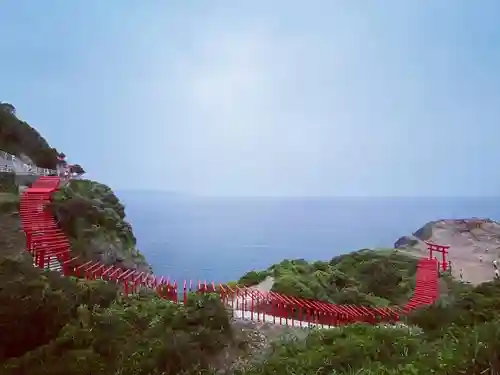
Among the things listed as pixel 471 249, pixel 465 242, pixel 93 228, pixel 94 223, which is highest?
pixel 94 223

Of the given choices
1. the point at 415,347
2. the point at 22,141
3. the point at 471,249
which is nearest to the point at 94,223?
the point at 415,347

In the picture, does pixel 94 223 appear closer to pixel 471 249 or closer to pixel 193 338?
pixel 193 338

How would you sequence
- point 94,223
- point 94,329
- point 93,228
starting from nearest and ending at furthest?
1. point 94,329
2. point 93,228
3. point 94,223

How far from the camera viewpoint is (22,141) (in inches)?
1073

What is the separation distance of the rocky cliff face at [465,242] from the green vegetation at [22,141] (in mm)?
24336

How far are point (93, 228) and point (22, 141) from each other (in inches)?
583

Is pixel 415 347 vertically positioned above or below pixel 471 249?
above

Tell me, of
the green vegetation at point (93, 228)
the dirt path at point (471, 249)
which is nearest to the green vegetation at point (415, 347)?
the green vegetation at point (93, 228)

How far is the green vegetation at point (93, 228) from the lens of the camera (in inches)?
613

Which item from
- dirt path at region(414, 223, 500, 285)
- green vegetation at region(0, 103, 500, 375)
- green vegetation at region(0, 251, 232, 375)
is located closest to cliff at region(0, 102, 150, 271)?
green vegetation at region(0, 103, 500, 375)

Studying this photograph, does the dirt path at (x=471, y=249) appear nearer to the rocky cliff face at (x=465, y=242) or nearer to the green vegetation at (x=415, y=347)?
the rocky cliff face at (x=465, y=242)

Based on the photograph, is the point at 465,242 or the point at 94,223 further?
the point at 465,242

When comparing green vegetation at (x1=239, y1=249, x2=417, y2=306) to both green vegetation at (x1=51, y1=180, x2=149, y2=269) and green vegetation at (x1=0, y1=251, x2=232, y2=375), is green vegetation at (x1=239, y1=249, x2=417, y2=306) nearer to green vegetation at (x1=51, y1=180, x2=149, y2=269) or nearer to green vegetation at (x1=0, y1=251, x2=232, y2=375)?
green vegetation at (x1=51, y1=180, x2=149, y2=269)

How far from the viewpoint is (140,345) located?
7.19 meters
